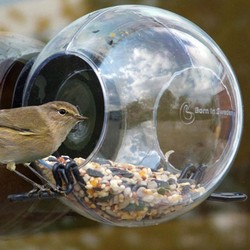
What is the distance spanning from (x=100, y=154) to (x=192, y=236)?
2.04 meters

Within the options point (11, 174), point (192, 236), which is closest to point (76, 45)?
point (11, 174)

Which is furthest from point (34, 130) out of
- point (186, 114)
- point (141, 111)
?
point (186, 114)

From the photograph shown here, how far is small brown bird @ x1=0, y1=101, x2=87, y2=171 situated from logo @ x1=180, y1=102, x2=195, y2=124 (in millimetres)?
235

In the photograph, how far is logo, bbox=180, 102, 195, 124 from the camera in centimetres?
180

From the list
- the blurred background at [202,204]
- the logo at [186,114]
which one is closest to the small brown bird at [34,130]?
the logo at [186,114]

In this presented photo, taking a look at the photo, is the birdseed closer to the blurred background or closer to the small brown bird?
the small brown bird

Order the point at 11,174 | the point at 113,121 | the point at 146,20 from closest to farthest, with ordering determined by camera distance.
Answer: the point at 113,121, the point at 146,20, the point at 11,174

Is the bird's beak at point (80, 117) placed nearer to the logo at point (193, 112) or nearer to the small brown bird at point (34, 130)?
the small brown bird at point (34, 130)

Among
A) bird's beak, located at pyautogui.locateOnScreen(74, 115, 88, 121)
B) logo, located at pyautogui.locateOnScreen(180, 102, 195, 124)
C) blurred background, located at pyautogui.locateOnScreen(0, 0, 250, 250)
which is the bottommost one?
blurred background, located at pyautogui.locateOnScreen(0, 0, 250, 250)

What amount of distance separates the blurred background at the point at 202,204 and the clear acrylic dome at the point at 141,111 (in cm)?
115

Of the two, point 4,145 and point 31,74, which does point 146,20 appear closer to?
point 31,74

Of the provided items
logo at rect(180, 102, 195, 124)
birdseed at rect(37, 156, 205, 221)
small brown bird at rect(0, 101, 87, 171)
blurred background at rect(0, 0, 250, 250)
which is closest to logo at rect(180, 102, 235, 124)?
logo at rect(180, 102, 195, 124)

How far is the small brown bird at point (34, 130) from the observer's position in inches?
70.3

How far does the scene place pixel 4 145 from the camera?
1.81 m
